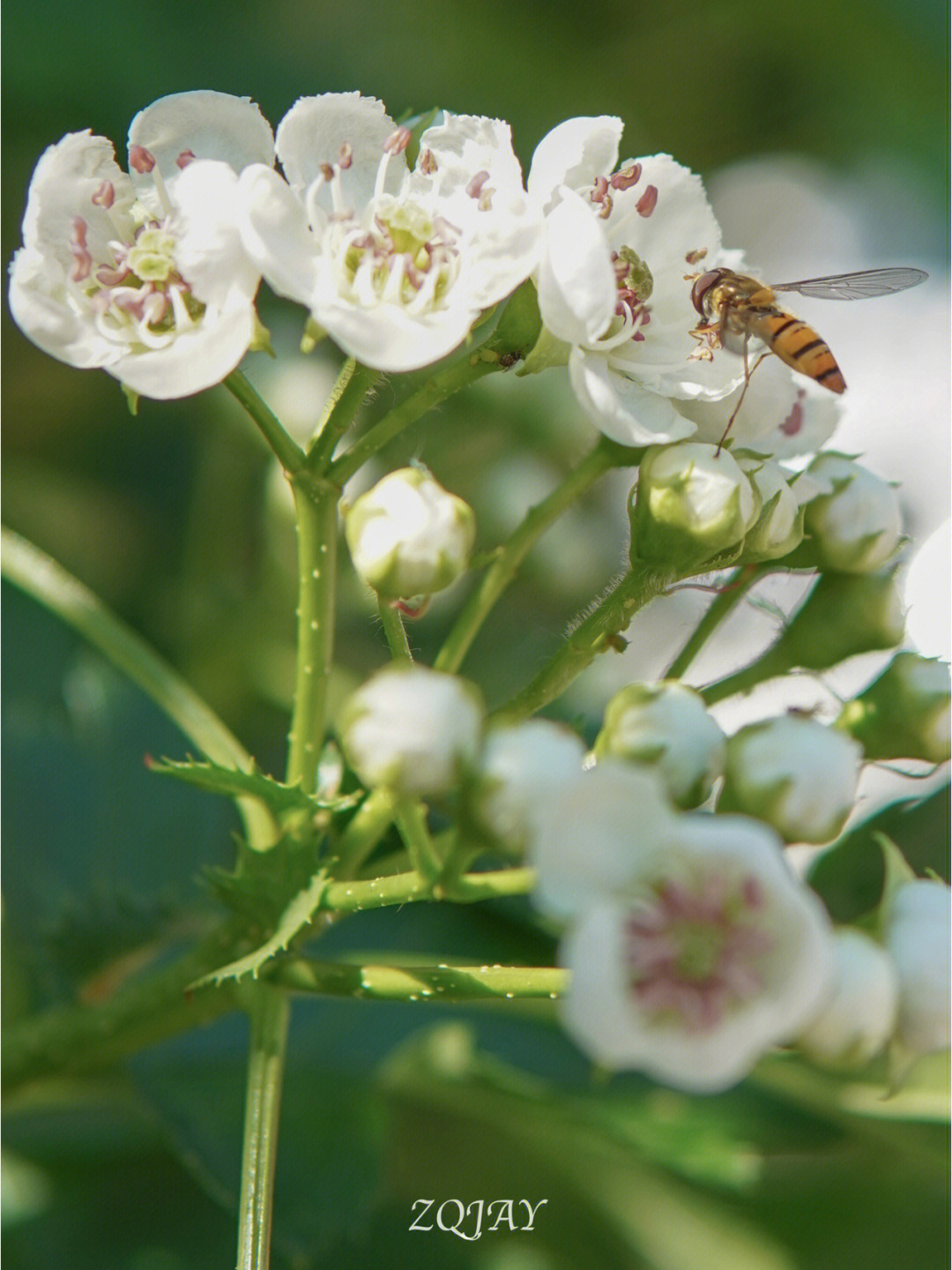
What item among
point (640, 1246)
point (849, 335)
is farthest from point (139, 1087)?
point (849, 335)

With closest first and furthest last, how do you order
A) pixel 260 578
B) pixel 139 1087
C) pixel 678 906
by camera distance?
pixel 678 906 < pixel 139 1087 < pixel 260 578

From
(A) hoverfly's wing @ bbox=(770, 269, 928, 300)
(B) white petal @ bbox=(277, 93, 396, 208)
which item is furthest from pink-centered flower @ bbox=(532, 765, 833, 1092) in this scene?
(A) hoverfly's wing @ bbox=(770, 269, 928, 300)

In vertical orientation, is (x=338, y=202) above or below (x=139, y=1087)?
above

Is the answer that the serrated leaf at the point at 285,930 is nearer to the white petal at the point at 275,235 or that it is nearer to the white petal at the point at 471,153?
the white petal at the point at 275,235

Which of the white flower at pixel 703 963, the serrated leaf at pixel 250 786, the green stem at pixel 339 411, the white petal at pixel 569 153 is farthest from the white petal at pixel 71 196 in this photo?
the white flower at pixel 703 963

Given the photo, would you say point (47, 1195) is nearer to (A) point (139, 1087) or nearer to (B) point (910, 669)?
(A) point (139, 1087)

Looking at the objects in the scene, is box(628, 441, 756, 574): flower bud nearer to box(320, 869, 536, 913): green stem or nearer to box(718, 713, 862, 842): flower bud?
box(718, 713, 862, 842): flower bud
